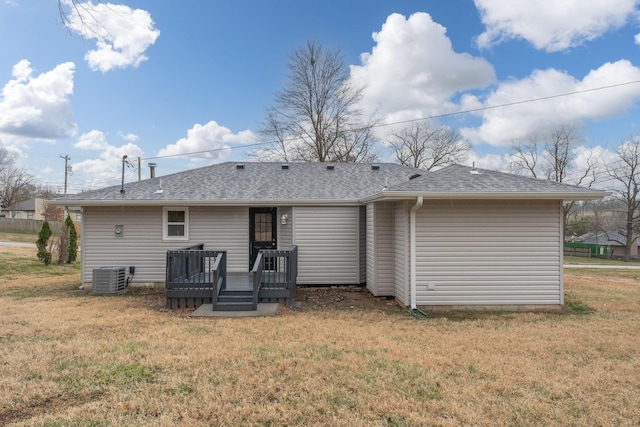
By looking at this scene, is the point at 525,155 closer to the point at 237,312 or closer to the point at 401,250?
the point at 401,250

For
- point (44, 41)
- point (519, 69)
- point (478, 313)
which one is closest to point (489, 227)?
point (478, 313)

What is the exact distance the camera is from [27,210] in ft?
166

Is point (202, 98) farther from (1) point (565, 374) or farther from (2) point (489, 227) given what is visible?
(1) point (565, 374)

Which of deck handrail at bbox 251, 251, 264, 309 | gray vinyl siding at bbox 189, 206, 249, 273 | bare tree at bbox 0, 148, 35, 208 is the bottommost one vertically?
deck handrail at bbox 251, 251, 264, 309

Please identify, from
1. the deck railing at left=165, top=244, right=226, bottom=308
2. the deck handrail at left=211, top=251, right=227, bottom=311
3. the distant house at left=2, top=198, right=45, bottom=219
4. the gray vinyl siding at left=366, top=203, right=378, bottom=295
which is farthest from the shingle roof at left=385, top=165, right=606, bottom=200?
the distant house at left=2, top=198, right=45, bottom=219

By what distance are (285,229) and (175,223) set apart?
2961mm

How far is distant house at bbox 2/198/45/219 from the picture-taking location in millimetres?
49688

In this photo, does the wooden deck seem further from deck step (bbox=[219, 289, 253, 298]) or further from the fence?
the fence

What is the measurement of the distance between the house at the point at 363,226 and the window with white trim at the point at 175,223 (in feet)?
0.09

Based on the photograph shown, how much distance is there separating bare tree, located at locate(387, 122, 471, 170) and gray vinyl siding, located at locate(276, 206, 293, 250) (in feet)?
67.5

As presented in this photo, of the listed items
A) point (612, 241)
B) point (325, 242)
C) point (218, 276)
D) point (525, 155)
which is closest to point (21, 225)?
point (325, 242)

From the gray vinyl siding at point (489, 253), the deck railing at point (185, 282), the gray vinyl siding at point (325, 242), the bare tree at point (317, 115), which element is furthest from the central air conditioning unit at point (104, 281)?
the bare tree at point (317, 115)

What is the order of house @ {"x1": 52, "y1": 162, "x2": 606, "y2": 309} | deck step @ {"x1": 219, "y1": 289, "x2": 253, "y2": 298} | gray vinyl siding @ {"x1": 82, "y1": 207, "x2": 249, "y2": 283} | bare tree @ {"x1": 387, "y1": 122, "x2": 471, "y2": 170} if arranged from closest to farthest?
house @ {"x1": 52, "y1": 162, "x2": 606, "y2": 309} → deck step @ {"x1": 219, "y1": 289, "x2": 253, "y2": 298} → gray vinyl siding @ {"x1": 82, "y1": 207, "x2": 249, "y2": 283} → bare tree @ {"x1": 387, "y1": 122, "x2": 471, "y2": 170}

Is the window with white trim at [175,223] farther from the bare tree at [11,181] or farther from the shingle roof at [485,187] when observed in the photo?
the bare tree at [11,181]
